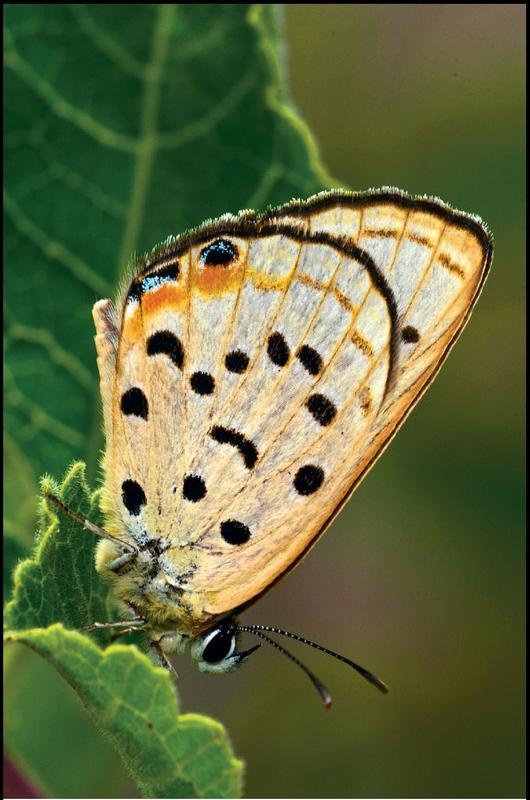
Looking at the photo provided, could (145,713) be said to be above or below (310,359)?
below

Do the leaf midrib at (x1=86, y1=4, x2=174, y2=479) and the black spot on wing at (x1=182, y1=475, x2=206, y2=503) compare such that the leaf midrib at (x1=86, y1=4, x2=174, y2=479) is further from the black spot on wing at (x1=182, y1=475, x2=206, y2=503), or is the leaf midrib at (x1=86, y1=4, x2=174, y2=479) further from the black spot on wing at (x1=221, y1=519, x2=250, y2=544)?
the black spot on wing at (x1=221, y1=519, x2=250, y2=544)

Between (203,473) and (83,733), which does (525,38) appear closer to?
(203,473)

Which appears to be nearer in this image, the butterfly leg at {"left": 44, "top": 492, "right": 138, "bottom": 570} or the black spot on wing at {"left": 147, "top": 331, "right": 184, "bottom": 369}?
the butterfly leg at {"left": 44, "top": 492, "right": 138, "bottom": 570}

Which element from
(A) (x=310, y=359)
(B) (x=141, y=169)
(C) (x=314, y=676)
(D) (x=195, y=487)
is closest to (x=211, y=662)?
(C) (x=314, y=676)

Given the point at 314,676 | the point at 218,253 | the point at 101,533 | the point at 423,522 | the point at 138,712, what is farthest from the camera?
the point at 423,522

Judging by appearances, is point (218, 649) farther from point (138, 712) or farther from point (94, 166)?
point (94, 166)

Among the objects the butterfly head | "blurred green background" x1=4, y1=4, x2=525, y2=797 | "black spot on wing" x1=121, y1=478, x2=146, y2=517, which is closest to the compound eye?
the butterfly head
